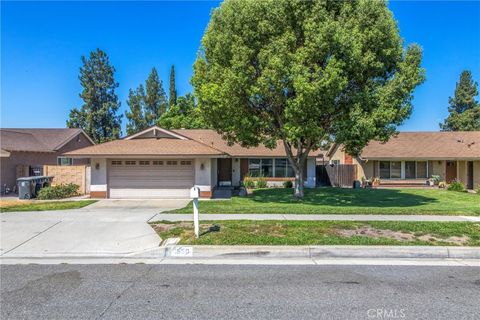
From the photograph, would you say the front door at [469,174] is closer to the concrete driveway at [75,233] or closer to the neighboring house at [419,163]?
the neighboring house at [419,163]

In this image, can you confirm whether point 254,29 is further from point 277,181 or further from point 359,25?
point 277,181

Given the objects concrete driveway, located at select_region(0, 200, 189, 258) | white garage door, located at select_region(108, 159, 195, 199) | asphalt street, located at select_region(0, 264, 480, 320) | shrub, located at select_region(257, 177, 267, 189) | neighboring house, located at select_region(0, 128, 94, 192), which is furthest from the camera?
shrub, located at select_region(257, 177, 267, 189)

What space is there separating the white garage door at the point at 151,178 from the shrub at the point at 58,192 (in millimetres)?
2497

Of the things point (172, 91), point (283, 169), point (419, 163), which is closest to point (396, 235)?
point (283, 169)

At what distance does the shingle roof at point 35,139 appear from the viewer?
2351 centimetres

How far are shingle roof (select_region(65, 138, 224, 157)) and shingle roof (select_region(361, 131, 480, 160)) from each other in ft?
44.0

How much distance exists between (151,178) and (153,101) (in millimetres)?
32262

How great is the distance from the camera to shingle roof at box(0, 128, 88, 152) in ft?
77.1

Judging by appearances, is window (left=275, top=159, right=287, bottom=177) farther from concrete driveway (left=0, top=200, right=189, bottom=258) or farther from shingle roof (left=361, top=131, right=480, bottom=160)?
concrete driveway (left=0, top=200, right=189, bottom=258)

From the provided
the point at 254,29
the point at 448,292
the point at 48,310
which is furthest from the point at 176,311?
the point at 254,29

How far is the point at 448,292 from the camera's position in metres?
5.40


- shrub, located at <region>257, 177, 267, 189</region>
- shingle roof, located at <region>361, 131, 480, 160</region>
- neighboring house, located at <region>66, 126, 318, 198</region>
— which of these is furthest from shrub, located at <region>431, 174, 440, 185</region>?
neighboring house, located at <region>66, 126, 318, 198</region>

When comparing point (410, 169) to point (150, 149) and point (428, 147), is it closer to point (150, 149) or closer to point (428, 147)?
point (428, 147)

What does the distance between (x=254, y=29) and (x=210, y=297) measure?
12.2 meters
